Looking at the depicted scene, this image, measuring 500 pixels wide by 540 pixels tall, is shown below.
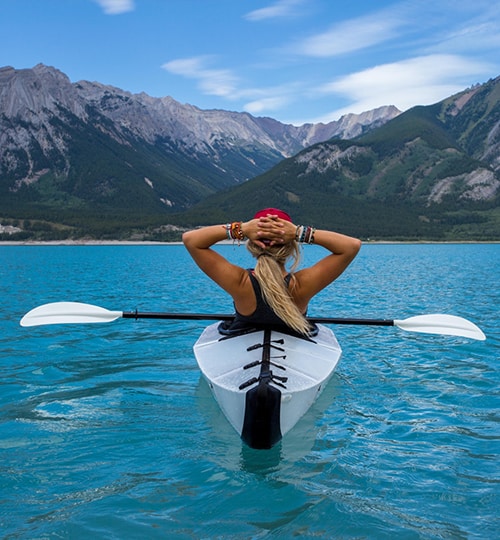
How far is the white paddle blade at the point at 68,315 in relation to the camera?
11.2 meters

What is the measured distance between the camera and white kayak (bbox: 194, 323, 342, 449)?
679cm

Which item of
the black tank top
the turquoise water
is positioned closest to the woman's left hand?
the black tank top

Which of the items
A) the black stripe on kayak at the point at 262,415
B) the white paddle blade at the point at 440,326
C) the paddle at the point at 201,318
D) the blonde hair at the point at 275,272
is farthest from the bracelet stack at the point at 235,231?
the white paddle blade at the point at 440,326

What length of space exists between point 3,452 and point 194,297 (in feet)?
75.7

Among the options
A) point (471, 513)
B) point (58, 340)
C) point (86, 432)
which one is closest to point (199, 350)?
point (86, 432)

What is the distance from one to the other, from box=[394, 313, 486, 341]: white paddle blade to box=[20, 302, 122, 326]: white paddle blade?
5.92 meters

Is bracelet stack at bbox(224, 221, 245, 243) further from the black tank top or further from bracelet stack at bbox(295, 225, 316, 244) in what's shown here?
bracelet stack at bbox(295, 225, 316, 244)

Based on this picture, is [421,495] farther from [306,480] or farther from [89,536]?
[89,536]

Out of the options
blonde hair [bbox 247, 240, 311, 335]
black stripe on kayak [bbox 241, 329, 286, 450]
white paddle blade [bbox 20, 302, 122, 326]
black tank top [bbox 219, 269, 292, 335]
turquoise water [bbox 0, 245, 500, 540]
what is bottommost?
turquoise water [bbox 0, 245, 500, 540]

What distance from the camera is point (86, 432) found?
868 cm

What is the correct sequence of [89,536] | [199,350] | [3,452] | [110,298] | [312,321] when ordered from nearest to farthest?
1. [89,536]
2. [3,452]
3. [199,350]
4. [312,321]
5. [110,298]

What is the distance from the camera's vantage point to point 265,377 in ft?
23.0

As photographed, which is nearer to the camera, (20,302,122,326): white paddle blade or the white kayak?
the white kayak

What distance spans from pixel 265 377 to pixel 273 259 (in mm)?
1542
